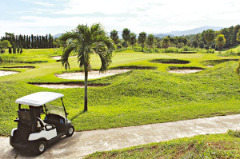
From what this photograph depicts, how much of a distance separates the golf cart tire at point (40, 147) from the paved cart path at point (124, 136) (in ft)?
0.70

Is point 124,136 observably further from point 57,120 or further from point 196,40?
point 196,40

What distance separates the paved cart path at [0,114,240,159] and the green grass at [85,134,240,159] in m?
1.28

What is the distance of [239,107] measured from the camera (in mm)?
16453

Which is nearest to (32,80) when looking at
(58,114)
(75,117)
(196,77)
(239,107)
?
(75,117)

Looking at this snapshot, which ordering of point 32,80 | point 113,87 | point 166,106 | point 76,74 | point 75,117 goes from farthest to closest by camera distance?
point 76,74, point 32,80, point 113,87, point 166,106, point 75,117

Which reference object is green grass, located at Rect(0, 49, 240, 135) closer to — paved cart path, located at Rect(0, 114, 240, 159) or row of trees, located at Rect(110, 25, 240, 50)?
paved cart path, located at Rect(0, 114, 240, 159)

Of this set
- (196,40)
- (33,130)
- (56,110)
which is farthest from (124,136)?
(196,40)

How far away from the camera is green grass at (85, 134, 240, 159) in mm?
6542

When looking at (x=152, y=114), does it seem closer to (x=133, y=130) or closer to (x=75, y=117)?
(x=133, y=130)

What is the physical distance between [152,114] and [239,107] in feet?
26.2

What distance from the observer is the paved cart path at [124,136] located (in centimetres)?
977

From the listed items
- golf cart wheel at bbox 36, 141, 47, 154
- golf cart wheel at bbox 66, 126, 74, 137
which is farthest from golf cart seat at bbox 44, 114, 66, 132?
golf cart wheel at bbox 36, 141, 47, 154

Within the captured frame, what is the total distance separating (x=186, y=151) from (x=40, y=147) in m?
6.89

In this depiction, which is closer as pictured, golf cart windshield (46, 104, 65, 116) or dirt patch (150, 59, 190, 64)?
golf cart windshield (46, 104, 65, 116)
